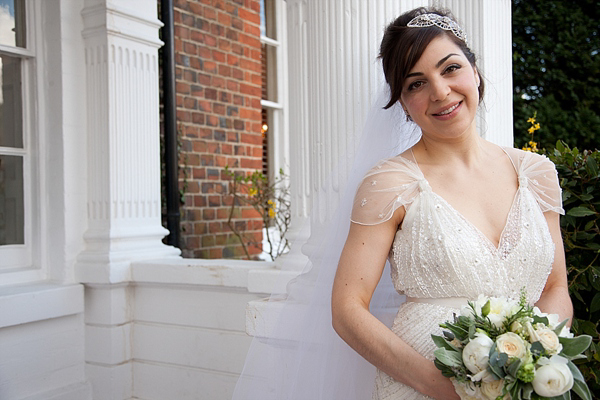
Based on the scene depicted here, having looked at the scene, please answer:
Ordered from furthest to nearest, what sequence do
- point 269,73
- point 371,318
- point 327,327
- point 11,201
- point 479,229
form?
point 269,73, point 11,201, point 327,327, point 479,229, point 371,318

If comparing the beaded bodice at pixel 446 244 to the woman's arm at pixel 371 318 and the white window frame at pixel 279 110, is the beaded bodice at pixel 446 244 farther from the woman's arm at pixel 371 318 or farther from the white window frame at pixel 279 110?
the white window frame at pixel 279 110

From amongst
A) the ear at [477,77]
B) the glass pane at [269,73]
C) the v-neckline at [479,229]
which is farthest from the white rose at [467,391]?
the glass pane at [269,73]

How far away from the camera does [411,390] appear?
1823mm

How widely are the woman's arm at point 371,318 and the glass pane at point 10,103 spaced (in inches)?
102

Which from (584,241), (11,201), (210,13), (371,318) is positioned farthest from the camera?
(210,13)

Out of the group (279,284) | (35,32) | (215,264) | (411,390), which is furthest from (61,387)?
(411,390)

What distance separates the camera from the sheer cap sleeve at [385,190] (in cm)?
179

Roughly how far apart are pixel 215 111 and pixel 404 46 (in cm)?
380

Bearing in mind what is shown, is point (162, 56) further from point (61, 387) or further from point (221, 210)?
point (61, 387)

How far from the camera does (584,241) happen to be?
8.46 ft

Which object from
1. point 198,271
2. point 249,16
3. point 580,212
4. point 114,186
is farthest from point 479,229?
point 249,16

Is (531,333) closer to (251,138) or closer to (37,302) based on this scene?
(37,302)

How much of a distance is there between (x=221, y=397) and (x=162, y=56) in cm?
276

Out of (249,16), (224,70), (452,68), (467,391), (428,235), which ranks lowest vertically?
(467,391)
